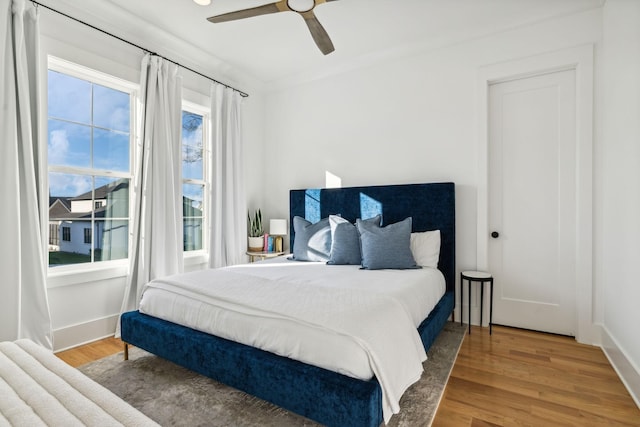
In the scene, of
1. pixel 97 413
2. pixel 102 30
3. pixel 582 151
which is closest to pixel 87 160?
pixel 102 30

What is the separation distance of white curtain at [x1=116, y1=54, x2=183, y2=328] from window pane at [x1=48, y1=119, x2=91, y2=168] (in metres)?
0.41

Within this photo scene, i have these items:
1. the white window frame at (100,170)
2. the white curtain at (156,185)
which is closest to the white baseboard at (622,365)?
the white curtain at (156,185)

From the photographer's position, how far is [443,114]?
3422 mm

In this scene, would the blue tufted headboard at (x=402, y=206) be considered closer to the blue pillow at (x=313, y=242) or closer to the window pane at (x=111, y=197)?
the blue pillow at (x=313, y=242)

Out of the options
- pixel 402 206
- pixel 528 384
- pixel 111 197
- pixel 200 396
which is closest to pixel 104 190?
pixel 111 197

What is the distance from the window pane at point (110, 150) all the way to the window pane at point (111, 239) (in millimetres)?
532

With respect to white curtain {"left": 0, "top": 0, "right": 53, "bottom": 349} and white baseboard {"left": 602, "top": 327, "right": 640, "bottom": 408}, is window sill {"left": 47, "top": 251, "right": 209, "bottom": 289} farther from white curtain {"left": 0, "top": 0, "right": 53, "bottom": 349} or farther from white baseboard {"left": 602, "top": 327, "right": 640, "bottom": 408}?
white baseboard {"left": 602, "top": 327, "right": 640, "bottom": 408}

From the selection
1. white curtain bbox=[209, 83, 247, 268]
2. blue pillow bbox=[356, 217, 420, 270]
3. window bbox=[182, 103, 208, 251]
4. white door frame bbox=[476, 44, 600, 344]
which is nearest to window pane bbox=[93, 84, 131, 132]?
window bbox=[182, 103, 208, 251]

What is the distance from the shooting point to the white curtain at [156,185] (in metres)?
3.11

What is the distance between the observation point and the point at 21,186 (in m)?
2.43

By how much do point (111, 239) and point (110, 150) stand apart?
86 centimetres

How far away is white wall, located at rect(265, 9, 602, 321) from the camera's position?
10.4ft

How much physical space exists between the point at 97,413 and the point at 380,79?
3787mm

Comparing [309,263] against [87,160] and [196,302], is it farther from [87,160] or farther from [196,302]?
[87,160]
